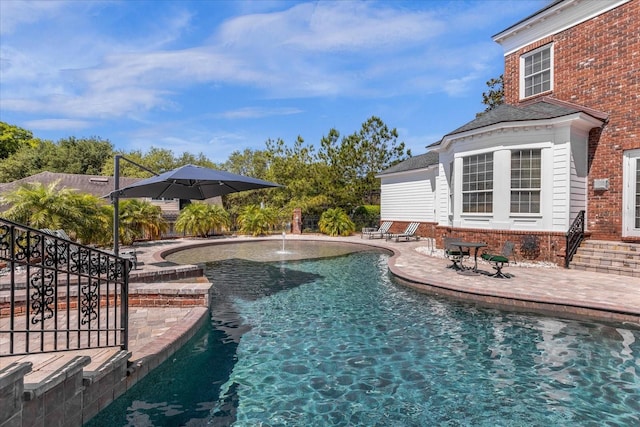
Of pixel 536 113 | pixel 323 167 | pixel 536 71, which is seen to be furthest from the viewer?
pixel 323 167

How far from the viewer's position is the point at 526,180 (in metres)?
11.3

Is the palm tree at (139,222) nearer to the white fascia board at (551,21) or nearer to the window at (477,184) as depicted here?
the window at (477,184)

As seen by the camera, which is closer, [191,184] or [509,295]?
[509,295]

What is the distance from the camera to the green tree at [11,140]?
4138 cm

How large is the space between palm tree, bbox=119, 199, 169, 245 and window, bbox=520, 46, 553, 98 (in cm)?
1936

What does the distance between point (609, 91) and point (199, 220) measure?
20810 mm

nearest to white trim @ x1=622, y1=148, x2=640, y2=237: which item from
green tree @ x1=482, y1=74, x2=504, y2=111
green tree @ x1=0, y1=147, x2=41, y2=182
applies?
green tree @ x1=482, y1=74, x2=504, y2=111

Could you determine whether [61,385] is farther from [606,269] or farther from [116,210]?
[606,269]

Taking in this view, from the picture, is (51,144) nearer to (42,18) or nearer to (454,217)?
(42,18)

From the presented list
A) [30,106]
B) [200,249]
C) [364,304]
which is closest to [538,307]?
[364,304]

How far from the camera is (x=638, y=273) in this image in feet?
30.3

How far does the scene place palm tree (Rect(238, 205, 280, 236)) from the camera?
926 inches

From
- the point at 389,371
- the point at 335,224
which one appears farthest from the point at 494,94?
the point at 389,371

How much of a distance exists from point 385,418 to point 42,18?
1430cm
